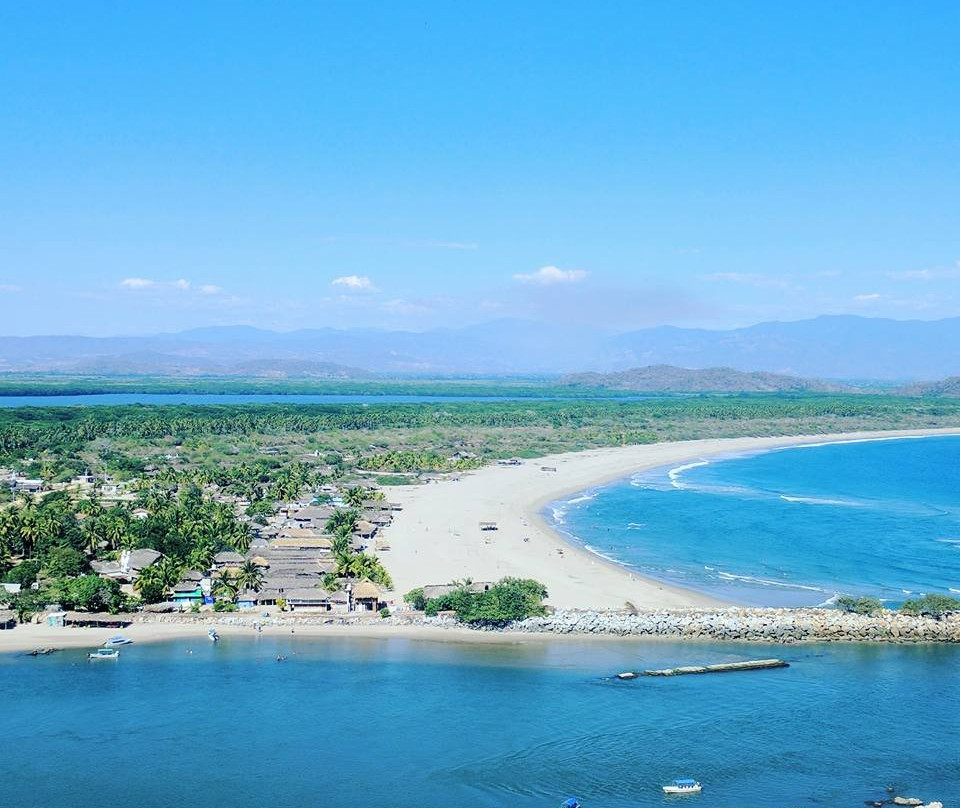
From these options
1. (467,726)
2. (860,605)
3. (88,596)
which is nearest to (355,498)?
(88,596)

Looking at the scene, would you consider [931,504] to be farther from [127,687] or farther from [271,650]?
[127,687]

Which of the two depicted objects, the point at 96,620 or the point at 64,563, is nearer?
the point at 96,620

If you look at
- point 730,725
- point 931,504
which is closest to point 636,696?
point 730,725

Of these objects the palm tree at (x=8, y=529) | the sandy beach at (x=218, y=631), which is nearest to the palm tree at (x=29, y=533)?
the palm tree at (x=8, y=529)

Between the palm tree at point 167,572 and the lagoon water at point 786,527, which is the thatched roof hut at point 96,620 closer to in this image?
the palm tree at point 167,572

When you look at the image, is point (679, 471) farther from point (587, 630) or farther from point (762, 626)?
point (587, 630)

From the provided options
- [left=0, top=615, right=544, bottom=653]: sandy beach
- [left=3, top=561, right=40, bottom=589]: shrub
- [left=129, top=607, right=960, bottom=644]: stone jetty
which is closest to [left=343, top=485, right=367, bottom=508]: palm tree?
[left=3, top=561, right=40, bottom=589]: shrub
